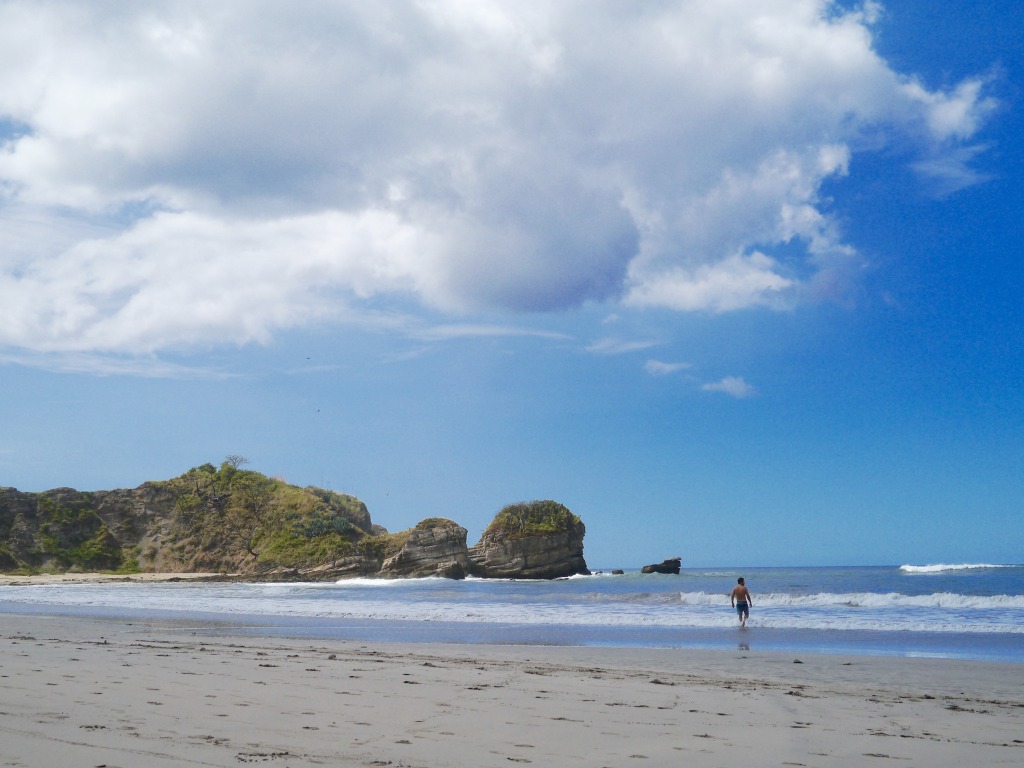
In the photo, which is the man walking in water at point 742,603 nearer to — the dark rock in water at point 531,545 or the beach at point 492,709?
the beach at point 492,709

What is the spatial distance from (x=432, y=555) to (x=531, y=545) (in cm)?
828

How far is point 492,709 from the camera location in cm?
845

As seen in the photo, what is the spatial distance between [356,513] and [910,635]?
76.5 m

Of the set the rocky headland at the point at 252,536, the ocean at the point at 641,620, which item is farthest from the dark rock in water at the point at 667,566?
the ocean at the point at 641,620

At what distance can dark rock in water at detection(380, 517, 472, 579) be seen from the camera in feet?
210

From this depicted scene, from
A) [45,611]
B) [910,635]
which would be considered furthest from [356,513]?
[910,635]

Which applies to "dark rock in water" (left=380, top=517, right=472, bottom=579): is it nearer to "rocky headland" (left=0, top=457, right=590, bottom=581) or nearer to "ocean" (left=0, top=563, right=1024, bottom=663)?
"rocky headland" (left=0, top=457, right=590, bottom=581)

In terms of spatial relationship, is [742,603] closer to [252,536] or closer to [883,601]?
[883,601]

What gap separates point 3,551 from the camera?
7500cm

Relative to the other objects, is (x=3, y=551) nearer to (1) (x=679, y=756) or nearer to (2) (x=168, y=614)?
(2) (x=168, y=614)

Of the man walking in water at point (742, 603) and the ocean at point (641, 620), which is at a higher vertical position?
the man walking in water at point (742, 603)

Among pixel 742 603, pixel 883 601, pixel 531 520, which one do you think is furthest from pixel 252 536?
pixel 742 603

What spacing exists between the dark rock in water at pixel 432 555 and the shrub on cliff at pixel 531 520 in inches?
119

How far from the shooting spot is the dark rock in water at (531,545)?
64.1 metres
